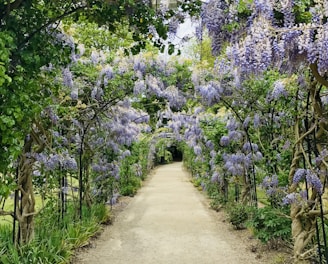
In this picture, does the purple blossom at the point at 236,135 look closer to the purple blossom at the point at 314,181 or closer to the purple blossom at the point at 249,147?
the purple blossom at the point at 249,147

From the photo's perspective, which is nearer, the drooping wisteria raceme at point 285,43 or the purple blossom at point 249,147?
the drooping wisteria raceme at point 285,43

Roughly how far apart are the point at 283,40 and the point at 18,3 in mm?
2057

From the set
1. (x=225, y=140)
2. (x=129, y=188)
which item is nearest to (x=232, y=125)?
(x=225, y=140)

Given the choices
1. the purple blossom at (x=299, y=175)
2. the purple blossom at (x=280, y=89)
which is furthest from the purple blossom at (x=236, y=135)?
the purple blossom at (x=299, y=175)

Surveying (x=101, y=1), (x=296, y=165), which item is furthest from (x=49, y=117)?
(x=296, y=165)

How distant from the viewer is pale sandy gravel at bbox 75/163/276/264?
17.5 feet

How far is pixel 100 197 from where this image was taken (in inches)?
336

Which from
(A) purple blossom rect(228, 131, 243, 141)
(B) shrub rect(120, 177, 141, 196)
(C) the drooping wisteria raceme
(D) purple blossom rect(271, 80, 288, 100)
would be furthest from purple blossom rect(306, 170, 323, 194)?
(B) shrub rect(120, 177, 141, 196)

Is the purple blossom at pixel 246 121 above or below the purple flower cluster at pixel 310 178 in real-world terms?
above

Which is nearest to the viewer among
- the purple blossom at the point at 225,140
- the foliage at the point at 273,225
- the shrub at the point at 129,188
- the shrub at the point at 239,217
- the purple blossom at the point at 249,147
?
the foliage at the point at 273,225

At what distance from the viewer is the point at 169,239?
253 inches

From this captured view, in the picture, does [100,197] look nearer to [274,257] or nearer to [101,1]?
[274,257]

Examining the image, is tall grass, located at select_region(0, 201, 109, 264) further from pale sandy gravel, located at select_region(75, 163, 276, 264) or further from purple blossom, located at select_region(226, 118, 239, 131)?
purple blossom, located at select_region(226, 118, 239, 131)

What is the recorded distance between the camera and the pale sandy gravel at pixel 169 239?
210 inches
